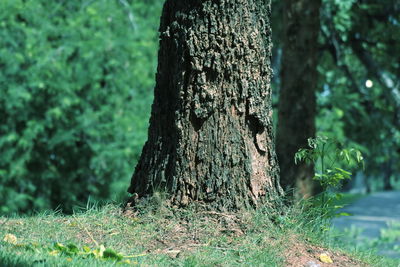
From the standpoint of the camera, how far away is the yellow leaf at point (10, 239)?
13.2 ft

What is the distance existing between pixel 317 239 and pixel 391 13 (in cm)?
903

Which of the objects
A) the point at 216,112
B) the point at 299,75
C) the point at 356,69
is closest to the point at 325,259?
the point at 216,112

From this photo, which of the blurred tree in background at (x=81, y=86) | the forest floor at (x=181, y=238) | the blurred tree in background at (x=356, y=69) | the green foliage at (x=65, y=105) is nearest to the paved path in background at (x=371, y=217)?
the blurred tree in background at (x=356, y=69)

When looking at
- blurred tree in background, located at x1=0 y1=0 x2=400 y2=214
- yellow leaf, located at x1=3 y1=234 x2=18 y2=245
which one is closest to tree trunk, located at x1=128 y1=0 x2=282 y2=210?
yellow leaf, located at x1=3 y1=234 x2=18 y2=245

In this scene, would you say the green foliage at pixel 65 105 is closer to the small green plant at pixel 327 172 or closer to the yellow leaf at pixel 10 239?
the small green plant at pixel 327 172

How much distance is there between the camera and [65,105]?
12.4 metres

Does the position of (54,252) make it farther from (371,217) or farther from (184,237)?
(371,217)

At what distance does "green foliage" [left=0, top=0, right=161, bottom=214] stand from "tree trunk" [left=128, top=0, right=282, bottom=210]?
7948 mm

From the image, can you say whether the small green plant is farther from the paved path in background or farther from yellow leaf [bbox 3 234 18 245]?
the paved path in background

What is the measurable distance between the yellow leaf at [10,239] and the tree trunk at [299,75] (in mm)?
5460

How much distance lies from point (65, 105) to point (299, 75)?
5240mm

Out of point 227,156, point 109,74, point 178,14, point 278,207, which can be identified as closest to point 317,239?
point 278,207

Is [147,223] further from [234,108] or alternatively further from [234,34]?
[234,34]

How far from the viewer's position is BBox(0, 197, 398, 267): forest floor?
155 inches
